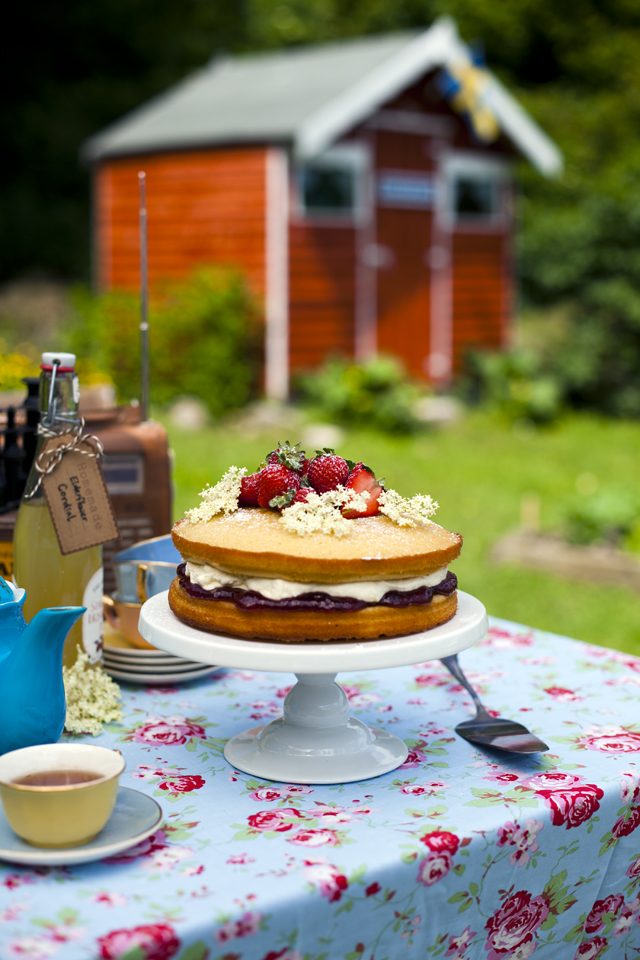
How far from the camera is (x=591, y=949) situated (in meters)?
1.38

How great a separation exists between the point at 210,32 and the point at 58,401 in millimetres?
24904

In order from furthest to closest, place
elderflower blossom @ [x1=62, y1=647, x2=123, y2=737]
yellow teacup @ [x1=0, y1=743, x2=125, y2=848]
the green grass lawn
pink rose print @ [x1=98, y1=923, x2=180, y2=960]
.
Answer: the green grass lawn → elderflower blossom @ [x1=62, y1=647, x2=123, y2=737] → yellow teacup @ [x1=0, y1=743, x2=125, y2=848] → pink rose print @ [x1=98, y1=923, x2=180, y2=960]

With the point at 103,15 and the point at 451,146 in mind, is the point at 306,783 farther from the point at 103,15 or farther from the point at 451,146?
the point at 103,15

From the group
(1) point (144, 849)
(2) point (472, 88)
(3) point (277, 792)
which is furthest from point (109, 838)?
(2) point (472, 88)

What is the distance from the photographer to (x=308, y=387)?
1120 cm

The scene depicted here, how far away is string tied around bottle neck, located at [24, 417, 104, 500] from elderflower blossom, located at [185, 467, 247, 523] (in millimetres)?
201

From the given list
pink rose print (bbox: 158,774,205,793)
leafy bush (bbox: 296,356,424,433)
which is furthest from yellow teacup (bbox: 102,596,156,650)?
leafy bush (bbox: 296,356,424,433)

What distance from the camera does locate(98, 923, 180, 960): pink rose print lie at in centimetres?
97

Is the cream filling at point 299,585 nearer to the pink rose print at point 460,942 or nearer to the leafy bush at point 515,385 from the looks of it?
the pink rose print at point 460,942

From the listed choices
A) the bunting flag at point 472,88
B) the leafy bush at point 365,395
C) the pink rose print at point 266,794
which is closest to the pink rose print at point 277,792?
the pink rose print at point 266,794

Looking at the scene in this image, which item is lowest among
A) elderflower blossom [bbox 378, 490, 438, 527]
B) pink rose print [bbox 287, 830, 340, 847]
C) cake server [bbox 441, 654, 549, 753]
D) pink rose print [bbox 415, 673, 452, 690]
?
pink rose print [bbox 415, 673, 452, 690]

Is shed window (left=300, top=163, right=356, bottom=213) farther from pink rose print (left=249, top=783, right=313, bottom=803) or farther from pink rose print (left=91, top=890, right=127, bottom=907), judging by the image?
pink rose print (left=91, top=890, right=127, bottom=907)

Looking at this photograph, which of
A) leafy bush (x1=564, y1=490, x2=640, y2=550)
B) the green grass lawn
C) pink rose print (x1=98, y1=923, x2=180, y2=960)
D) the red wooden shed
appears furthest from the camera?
the red wooden shed

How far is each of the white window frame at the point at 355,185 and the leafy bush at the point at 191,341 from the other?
1.10 meters
